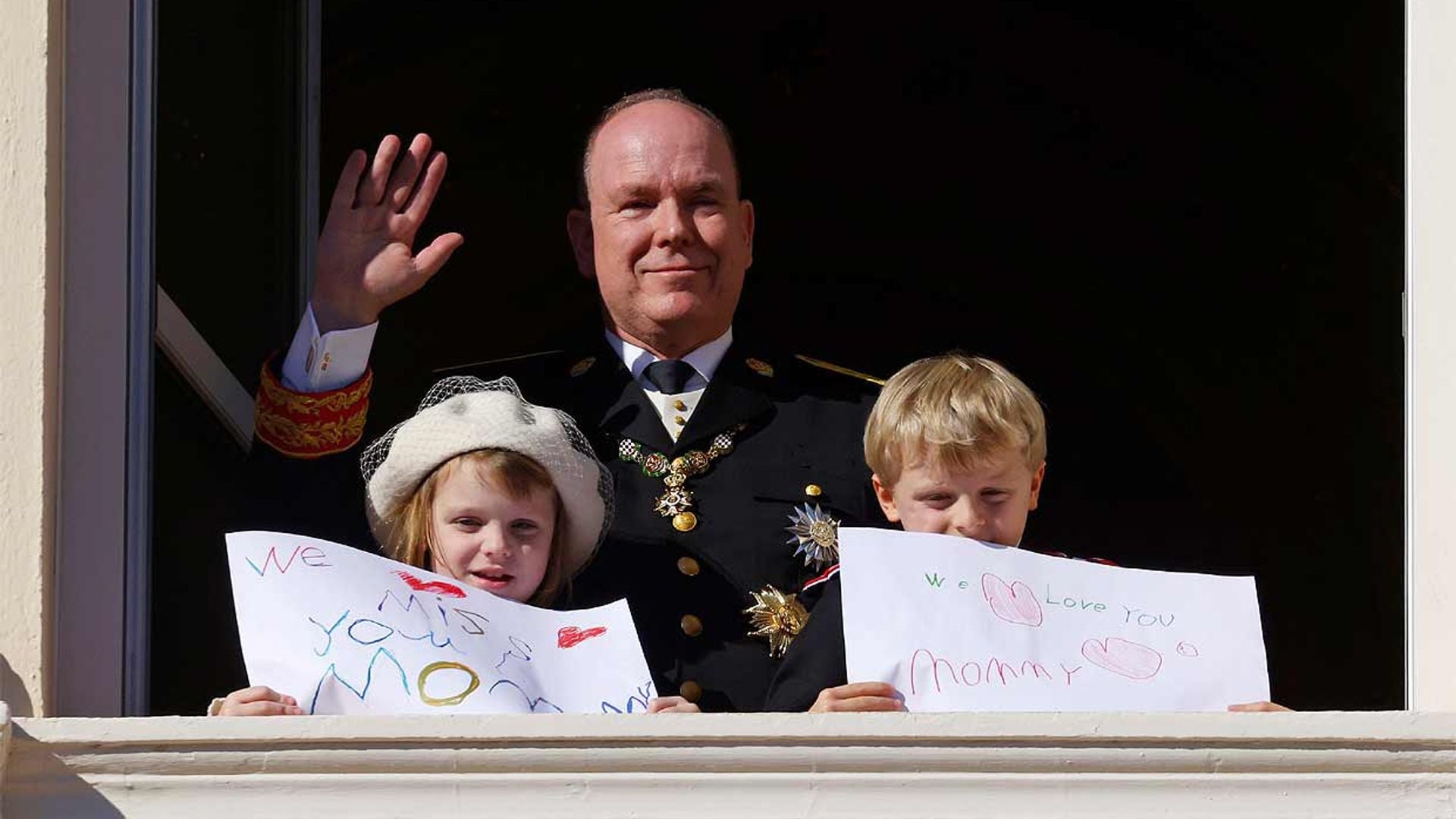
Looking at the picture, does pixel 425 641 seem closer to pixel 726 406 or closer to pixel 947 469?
pixel 947 469

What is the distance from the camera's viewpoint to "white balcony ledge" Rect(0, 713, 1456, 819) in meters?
2.76

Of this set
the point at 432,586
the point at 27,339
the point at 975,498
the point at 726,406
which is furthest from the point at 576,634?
the point at 726,406

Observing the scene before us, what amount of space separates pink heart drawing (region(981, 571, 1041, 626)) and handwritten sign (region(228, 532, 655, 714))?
0.37m

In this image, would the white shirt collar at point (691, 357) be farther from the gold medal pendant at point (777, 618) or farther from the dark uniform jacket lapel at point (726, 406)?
the gold medal pendant at point (777, 618)

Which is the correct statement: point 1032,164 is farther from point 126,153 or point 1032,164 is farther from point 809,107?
point 126,153

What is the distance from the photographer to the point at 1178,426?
6.57 meters

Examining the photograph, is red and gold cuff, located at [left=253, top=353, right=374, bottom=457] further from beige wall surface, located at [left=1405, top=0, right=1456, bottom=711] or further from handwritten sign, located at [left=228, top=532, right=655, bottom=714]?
beige wall surface, located at [left=1405, top=0, right=1456, bottom=711]

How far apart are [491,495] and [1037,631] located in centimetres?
67

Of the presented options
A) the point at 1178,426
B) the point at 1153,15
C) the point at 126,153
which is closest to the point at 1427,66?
the point at 126,153

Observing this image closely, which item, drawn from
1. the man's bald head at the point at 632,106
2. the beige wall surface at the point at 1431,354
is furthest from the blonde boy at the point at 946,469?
the man's bald head at the point at 632,106

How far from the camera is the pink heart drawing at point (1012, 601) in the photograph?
9.78ft

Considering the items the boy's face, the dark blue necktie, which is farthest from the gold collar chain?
the boy's face

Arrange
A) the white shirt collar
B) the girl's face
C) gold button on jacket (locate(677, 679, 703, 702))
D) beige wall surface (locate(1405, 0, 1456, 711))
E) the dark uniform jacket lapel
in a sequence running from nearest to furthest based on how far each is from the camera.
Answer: beige wall surface (locate(1405, 0, 1456, 711)) → the girl's face → gold button on jacket (locate(677, 679, 703, 702)) → the dark uniform jacket lapel → the white shirt collar

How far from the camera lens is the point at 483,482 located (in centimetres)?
327
